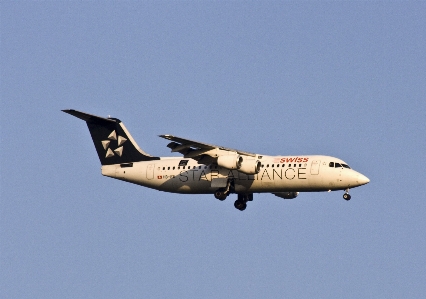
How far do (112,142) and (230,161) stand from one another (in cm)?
790

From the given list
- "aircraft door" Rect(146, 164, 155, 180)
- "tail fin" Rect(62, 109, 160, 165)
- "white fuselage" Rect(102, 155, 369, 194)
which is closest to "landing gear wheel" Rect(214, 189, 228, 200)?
"white fuselage" Rect(102, 155, 369, 194)

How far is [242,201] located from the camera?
46.6 metres

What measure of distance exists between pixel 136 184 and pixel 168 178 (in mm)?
2280

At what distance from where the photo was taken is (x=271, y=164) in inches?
1735

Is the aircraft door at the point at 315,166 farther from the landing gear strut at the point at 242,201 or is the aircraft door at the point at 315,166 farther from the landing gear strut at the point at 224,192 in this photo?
the landing gear strut at the point at 242,201

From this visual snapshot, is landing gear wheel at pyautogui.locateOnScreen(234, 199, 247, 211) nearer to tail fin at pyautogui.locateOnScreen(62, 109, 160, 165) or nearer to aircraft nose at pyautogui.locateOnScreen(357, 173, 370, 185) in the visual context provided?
A: tail fin at pyautogui.locateOnScreen(62, 109, 160, 165)

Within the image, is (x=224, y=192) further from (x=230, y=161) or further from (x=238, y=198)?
(x=238, y=198)

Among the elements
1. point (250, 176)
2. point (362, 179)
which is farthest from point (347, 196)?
point (250, 176)

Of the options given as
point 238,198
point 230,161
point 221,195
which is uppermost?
point 230,161

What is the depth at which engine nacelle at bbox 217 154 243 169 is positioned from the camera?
43.6 meters

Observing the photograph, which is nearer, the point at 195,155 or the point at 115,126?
the point at 195,155

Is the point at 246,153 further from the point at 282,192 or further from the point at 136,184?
the point at 136,184

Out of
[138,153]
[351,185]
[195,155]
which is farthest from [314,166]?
[138,153]

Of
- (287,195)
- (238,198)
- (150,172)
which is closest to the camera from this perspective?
(238,198)
